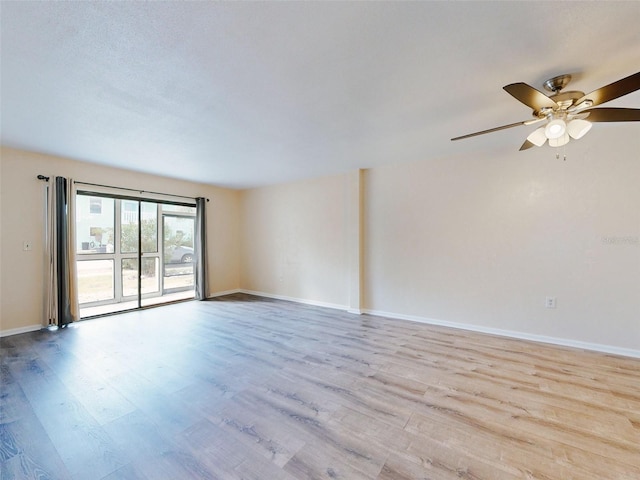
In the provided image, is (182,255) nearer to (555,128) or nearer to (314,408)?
(314,408)

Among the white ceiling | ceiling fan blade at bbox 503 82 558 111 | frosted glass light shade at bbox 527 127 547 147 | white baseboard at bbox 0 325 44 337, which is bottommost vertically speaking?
white baseboard at bbox 0 325 44 337

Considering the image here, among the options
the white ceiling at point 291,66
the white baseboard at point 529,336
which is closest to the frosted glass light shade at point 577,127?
the white ceiling at point 291,66

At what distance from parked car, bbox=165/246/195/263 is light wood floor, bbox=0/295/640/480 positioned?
2435 millimetres

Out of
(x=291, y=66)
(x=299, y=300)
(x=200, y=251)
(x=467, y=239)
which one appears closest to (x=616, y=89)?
(x=291, y=66)

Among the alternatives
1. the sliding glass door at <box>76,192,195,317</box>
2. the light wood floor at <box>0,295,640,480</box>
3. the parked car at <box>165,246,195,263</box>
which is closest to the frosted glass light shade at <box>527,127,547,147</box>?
the light wood floor at <box>0,295,640,480</box>

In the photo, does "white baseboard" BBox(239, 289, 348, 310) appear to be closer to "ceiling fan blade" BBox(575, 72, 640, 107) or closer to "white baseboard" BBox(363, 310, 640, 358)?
"white baseboard" BBox(363, 310, 640, 358)

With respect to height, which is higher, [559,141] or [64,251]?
[559,141]

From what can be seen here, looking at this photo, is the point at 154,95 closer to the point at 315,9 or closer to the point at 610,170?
the point at 315,9

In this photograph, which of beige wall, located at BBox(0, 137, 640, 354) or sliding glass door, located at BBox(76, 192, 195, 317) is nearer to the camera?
beige wall, located at BBox(0, 137, 640, 354)

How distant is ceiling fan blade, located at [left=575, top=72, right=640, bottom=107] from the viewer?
1461mm

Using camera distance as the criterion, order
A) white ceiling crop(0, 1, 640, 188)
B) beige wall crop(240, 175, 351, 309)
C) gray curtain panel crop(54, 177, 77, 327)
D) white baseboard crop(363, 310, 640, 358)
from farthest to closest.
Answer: beige wall crop(240, 175, 351, 309)
gray curtain panel crop(54, 177, 77, 327)
white baseboard crop(363, 310, 640, 358)
white ceiling crop(0, 1, 640, 188)

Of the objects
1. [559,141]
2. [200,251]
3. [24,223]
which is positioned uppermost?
[559,141]

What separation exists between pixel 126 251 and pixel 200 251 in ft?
4.27

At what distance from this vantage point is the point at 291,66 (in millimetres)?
1855
